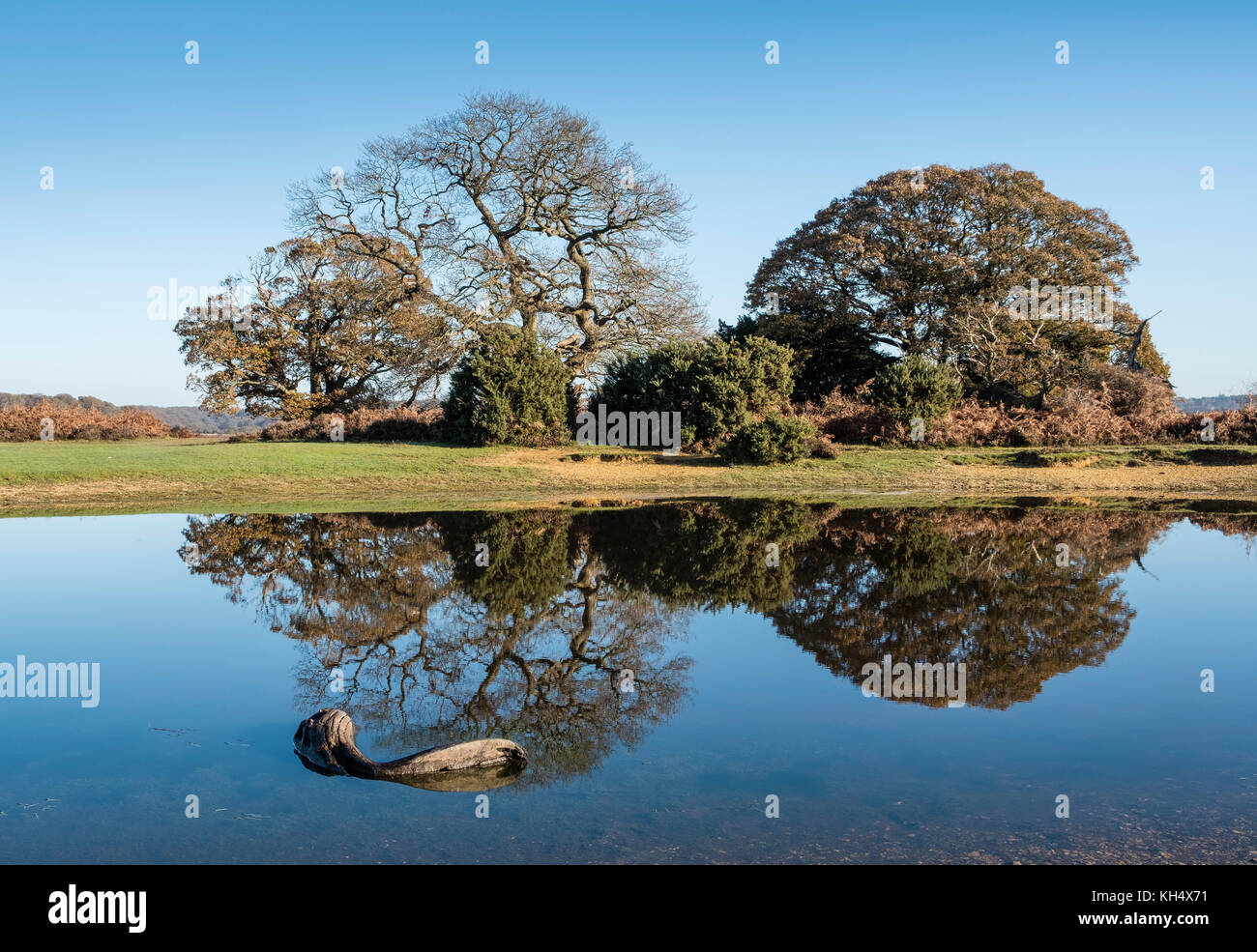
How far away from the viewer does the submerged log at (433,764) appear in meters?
4.80

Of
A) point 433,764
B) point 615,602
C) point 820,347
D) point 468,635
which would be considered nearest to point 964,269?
point 820,347

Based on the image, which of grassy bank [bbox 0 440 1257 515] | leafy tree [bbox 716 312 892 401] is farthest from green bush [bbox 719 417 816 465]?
leafy tree [bbox 716 312 892 401]

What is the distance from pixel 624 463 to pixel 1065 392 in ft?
44.3

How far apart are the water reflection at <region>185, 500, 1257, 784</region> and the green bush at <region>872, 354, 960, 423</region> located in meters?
9.63

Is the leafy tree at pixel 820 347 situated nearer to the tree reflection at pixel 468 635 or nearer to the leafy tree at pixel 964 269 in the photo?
the leafy tree at pixel 964 269

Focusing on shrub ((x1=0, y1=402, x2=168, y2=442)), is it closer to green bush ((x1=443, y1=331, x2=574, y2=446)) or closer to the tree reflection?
green bush ((x1=443, y1=331, x2=574, y2=446))

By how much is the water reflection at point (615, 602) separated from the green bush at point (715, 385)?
903 centimetres

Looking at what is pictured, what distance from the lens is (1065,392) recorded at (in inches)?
1032

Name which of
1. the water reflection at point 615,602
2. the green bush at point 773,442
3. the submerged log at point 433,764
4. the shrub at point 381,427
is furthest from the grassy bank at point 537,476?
the submerged log at point 433,764

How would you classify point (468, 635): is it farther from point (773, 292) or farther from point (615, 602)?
point (773, 292)

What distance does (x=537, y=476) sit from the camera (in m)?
21.5

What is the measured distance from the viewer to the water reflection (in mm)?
6086
